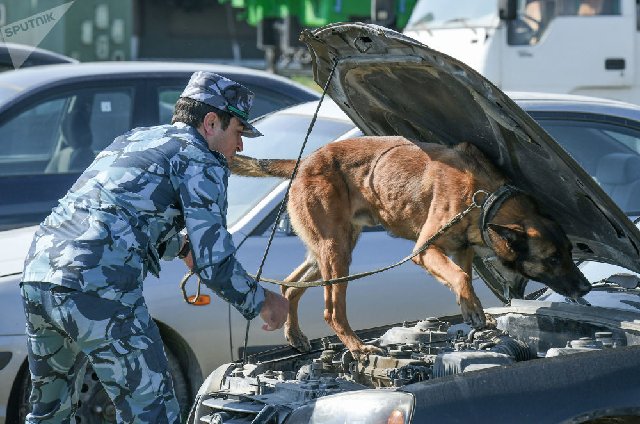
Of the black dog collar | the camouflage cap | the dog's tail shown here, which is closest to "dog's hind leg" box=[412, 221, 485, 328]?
the black dog collar

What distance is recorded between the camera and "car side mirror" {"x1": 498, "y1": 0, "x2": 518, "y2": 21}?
12797 mm

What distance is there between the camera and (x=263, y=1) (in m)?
21.1

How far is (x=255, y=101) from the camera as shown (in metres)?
9.41

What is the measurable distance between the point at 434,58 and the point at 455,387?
131 cm

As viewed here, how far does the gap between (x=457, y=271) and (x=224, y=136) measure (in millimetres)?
1330

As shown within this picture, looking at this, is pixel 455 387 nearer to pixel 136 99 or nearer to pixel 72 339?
pixel 72 339

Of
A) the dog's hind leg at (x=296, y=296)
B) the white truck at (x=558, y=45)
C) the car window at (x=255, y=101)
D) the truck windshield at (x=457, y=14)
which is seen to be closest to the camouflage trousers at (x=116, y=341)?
the dog's hind leg at (x=296, y=296)

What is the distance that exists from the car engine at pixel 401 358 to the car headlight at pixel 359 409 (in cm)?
11

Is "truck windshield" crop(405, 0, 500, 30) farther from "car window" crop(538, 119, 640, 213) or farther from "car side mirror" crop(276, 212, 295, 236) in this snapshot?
"car side mirror" crop(276, 212, 295, 236)

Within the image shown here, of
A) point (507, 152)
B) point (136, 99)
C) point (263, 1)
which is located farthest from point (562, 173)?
point (263, 1)

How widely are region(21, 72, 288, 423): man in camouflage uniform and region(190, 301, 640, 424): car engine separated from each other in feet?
0.83

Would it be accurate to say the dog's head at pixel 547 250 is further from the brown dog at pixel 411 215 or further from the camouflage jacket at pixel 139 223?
the camouflage jacket at pixel 139 223

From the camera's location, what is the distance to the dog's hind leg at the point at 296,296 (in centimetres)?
552

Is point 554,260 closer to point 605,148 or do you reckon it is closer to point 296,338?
point 296,338
